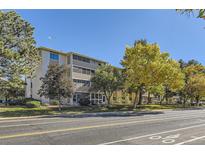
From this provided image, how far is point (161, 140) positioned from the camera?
39.7ft

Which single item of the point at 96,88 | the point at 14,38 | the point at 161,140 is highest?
the point at 14,38

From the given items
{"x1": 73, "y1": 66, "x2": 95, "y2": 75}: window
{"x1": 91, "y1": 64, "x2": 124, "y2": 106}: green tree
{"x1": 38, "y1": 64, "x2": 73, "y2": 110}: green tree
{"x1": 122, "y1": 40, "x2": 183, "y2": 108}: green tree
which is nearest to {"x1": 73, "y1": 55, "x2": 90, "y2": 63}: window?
{"x1": 73, "y1": 66, "x2": 95, "y2": 75}: window

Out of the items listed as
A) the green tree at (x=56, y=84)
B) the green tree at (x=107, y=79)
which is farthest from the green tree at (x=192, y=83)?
the green tree at (x=56, y=84)

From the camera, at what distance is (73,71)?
5038 cm

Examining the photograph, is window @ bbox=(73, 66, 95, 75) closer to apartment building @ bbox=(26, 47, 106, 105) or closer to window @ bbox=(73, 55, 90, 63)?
apartment building @ bbox=(26, 47, 106, 105)

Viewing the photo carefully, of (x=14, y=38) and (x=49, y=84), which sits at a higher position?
(x=14, y=38)

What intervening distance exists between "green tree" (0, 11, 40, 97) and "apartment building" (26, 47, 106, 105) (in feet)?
49.6

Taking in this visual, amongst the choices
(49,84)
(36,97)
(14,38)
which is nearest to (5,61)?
(14,38)

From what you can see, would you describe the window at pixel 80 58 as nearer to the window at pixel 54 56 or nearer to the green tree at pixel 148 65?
the window at pixel 54 56

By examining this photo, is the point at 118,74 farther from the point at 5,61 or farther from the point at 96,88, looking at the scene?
the point at 5,61

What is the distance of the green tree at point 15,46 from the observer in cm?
2874

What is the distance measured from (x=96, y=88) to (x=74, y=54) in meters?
7.49

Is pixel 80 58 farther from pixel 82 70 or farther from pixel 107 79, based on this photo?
pixel 107 79

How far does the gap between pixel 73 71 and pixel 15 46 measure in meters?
20.8
